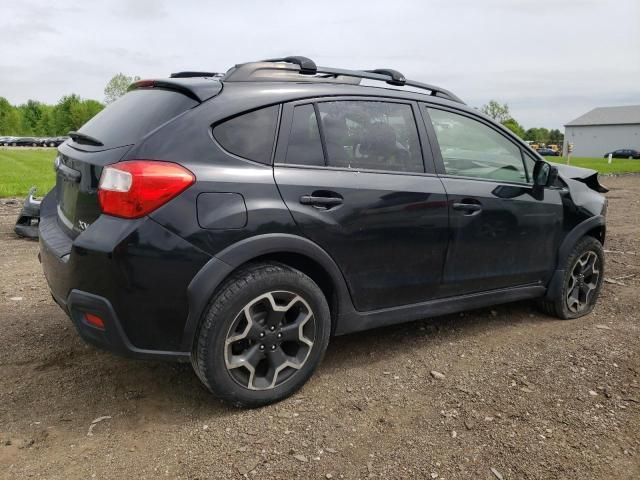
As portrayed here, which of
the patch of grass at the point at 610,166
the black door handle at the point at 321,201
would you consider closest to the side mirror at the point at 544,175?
the black door handle at the point at 321,201

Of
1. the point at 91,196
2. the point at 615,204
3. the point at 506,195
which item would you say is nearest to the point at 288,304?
the point at 91,196

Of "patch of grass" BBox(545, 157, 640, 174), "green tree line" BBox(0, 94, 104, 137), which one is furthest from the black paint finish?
"green tree line" BBox(0, 94, 104, 137)

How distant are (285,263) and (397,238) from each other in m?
0.74

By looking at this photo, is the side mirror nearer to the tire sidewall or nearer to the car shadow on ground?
the tire sidewall

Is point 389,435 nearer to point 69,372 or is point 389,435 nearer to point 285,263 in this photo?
point 285,263

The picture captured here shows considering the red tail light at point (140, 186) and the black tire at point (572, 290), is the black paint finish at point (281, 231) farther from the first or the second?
the black tire at point (572, 290)

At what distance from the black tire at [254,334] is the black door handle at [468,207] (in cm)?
115

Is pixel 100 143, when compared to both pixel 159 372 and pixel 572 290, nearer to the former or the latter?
pixel 159 372

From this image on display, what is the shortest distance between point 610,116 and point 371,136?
97.6 m

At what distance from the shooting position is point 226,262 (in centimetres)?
276

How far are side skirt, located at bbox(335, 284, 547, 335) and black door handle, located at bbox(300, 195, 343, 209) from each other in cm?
68

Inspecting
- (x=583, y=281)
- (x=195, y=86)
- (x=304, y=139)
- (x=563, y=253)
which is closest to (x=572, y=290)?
(x=583, y=281)

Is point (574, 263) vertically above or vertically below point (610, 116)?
below

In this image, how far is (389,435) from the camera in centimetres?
282
